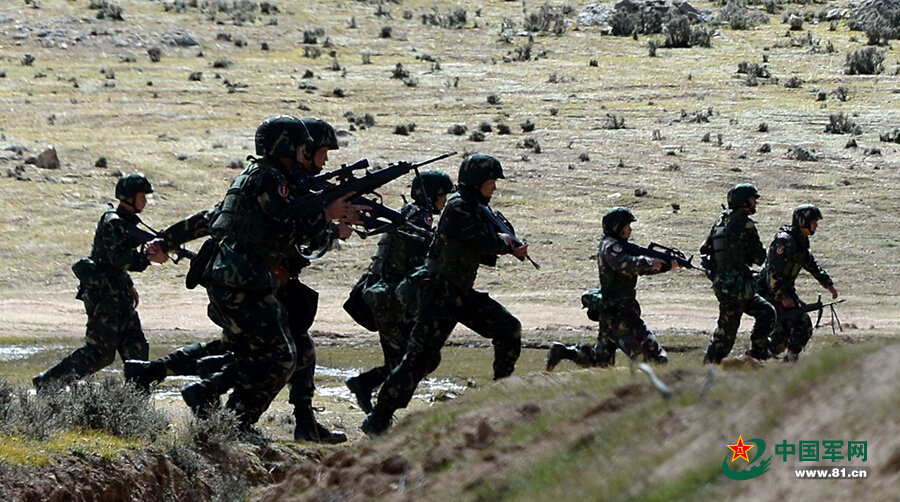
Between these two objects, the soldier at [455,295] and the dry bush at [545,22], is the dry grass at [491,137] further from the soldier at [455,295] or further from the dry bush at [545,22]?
the soldier at [455,295]

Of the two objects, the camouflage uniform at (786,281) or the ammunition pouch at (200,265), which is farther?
the camouflage uniform at (786,281)

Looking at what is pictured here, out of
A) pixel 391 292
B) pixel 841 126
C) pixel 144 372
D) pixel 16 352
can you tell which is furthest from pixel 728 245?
pixel 841 126

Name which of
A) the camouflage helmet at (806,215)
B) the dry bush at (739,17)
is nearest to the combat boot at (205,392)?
the camouflage helmet at (806,215)

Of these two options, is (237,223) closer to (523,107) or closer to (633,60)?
(523,107)

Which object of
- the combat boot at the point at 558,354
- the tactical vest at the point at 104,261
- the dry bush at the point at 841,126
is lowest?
the dry bush at the point at 841,126

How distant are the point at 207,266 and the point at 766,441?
455 centimetres

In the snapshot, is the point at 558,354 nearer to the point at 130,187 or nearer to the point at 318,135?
the point at 130,187

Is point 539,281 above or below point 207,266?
below

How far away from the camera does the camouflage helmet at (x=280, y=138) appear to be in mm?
9266

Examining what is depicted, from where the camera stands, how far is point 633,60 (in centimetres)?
4075

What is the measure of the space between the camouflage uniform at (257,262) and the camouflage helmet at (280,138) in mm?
78

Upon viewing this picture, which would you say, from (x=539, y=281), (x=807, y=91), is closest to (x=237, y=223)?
(x=539, y=281)

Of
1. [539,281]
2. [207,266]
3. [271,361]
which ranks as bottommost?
[539,281]

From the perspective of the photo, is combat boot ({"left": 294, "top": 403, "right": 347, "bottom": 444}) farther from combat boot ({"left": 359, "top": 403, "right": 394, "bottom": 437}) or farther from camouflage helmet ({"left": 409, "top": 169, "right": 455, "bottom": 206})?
camouflage helmet ({"left": 409, "top": 169, "right": 455, "bottom": 206})
